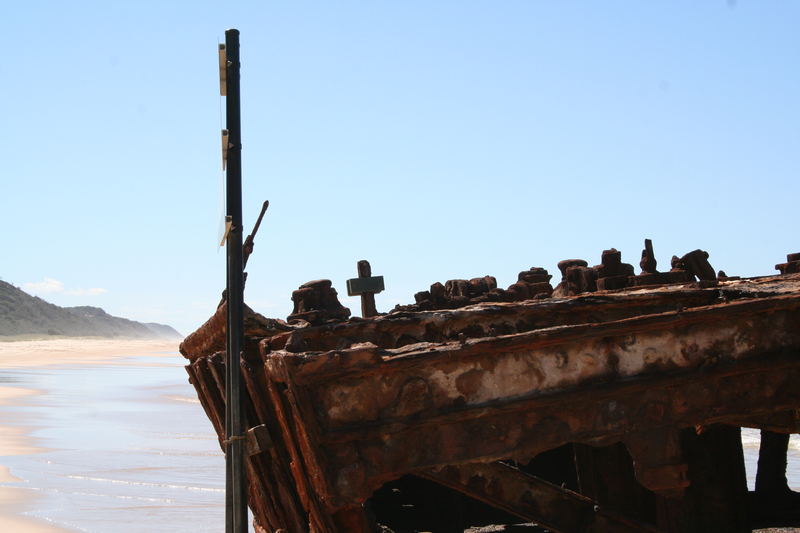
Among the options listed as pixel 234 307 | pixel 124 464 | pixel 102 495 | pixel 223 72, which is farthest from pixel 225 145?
pixel 124 464

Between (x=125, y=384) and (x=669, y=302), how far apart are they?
39.9 m

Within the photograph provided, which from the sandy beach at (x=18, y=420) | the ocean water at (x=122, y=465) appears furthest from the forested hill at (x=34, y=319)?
the ocean water at (x=122, y=465)

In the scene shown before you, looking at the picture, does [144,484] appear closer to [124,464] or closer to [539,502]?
[124,464]

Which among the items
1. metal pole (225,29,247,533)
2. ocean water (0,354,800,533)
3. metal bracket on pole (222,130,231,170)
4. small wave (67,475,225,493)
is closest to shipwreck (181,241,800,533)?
metal pole (225,29,247,533)

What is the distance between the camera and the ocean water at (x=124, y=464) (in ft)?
39.9

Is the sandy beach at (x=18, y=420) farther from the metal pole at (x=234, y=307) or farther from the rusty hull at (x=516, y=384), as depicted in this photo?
the rusty hull at (x=516, y=384)

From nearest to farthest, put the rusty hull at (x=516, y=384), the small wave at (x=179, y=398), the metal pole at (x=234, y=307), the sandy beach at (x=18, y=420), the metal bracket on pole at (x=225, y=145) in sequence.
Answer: the rusty hull at (x=516, y=384), the metal pole at (x=234, y=307), the metal bracket on pole at (x=225, y=145), the sandy beach at (x=18, y=420), the small wave at (x=179, y=398)

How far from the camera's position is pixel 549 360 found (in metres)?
3.31

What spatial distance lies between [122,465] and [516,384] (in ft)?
48.3

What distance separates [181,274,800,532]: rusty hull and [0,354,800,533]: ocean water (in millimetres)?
8565

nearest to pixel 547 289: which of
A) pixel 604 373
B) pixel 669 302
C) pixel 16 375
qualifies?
pixel 669 302

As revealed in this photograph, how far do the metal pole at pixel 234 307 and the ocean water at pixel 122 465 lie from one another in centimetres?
803

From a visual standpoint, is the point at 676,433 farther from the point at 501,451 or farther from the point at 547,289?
the point at 547,289

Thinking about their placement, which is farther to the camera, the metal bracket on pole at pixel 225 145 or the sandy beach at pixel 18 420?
the sandy beach at pixel 18 420
